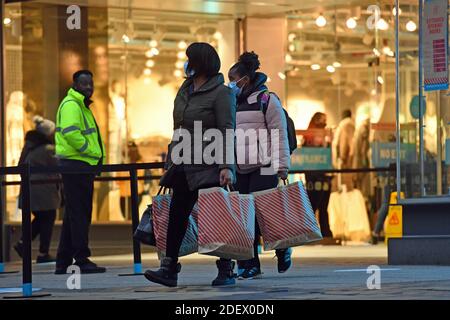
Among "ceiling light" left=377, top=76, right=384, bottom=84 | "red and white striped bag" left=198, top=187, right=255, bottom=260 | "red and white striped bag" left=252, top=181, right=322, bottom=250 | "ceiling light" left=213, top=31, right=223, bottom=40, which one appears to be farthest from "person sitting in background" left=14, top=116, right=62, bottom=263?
"red and white striped bag" left=198, top=187, right=255, bottom=260

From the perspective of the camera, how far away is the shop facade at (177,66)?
18547mm

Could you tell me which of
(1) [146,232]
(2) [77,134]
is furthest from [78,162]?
(1) [146,232]

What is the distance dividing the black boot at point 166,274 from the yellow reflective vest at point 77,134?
130 inches

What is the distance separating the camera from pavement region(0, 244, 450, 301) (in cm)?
905

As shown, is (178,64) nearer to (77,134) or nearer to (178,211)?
(77,134)

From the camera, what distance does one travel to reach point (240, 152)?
11438 mm

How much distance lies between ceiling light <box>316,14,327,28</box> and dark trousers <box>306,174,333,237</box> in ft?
7.75

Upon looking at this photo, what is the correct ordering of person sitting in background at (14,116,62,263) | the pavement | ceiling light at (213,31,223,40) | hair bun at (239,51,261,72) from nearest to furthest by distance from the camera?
the pavement → hair bun at (239,51,261,72) → person sitting in background at (14,116,62,263) → ceiling light at (213,31,223,40)

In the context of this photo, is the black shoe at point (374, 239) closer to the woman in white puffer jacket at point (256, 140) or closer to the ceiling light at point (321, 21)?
the ceiling light at point (321, 21)

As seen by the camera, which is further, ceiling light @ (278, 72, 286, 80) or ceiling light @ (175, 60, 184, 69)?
ceiling light @ (175, 60, 184, 69)

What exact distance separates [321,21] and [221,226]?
11108mm

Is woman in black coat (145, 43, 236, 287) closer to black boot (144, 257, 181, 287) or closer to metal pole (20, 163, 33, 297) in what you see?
black boot (144, 257, 181, 287)
